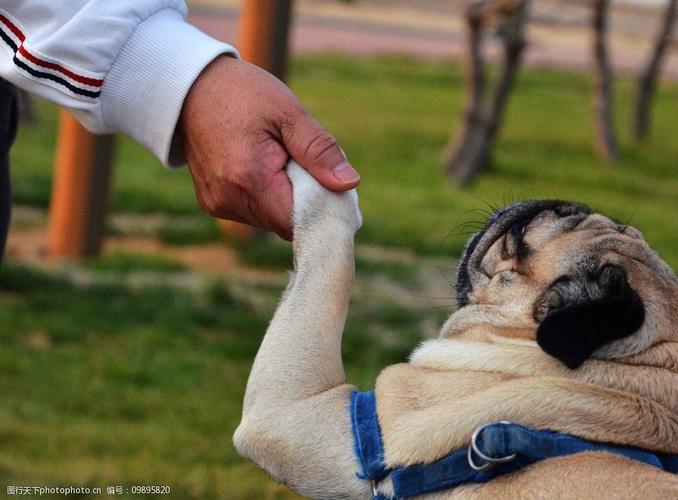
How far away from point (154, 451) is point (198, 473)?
13.5 inches

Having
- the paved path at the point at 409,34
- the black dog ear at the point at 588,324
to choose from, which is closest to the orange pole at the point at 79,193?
the black dog ear at the point at 588,324

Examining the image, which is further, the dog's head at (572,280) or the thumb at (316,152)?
the thumb at (316,152)

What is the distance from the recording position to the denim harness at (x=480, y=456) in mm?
2768

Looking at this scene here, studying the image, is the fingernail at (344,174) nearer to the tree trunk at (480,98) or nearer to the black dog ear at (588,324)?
the black dog ear at (588,324)

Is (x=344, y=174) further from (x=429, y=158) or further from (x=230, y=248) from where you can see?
(x=429, y=158)

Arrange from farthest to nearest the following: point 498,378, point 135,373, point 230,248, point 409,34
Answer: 1. point 409,34
2. point 230,248
3. point 135,373
4. point 498,378

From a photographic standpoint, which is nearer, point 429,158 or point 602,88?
point 429,158

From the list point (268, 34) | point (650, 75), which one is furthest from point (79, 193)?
point (650, 75)

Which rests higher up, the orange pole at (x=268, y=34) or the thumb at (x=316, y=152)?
the thumb at (x=316, y=152)

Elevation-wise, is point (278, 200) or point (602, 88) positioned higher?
point (278, 200)

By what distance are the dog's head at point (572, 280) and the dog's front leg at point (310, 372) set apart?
1.52ft

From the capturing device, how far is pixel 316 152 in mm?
3244

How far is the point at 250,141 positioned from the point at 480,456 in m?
1.12

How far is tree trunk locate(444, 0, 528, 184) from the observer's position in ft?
37.7
